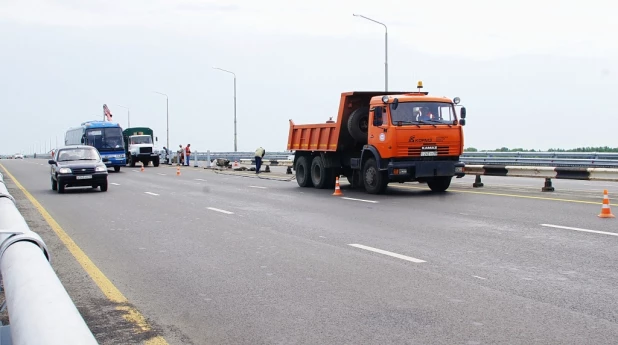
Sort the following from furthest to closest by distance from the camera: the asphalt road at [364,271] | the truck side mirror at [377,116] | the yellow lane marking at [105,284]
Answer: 1. the truck side mirror at [377,116]
2. the yellow lane marking at [105,284]
3. the asphalt road at [364,271]

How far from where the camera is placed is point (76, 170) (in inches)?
947

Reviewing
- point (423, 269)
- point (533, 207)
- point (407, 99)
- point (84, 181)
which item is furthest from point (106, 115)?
point (423, 269)

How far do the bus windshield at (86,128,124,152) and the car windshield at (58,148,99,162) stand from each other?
21.6 meters

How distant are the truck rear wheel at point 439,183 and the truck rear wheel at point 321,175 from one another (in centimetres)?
355

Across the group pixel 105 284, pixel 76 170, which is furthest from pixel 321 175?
pixel 105 284

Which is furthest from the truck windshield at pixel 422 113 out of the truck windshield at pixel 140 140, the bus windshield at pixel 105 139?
the truck windshield at pixel 140 140

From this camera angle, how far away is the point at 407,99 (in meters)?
20.3

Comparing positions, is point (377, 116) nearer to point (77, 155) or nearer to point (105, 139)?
point (77, 155)

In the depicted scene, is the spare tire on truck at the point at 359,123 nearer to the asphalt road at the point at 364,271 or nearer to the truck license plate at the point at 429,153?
the truck license plate at the point at 429,153

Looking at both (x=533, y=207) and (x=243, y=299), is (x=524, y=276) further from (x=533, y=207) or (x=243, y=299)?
(x=533, y=207)

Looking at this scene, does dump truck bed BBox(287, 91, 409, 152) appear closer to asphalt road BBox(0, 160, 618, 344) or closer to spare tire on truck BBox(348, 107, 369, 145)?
spare tire on truck BBox(348, 107, 369, 145)

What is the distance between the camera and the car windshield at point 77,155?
25.1 meters

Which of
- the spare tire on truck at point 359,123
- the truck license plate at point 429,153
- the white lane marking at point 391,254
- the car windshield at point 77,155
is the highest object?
the spare tire on truck at point 359,123

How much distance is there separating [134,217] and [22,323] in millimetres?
12468
